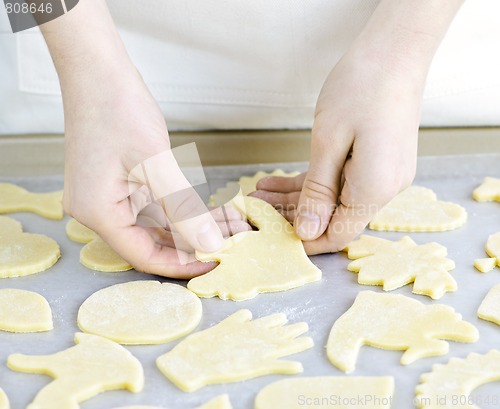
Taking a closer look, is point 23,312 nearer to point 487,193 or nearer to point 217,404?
point 217,404

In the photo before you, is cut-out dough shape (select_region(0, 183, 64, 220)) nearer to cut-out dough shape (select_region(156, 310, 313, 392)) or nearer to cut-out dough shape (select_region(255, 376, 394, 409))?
cut-out dough shape (select_region(156, 310, 313, 392))

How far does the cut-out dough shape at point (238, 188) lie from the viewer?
56.7 inches

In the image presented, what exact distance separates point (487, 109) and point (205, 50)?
1.97 feet

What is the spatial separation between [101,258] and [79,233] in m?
0.11

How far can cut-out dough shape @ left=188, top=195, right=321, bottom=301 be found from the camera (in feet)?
3.64

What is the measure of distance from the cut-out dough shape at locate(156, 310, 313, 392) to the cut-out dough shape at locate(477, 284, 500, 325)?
0.26 meters

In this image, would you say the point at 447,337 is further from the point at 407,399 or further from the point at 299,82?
the point at 299,82

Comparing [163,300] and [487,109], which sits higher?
[487,109]

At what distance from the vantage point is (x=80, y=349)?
3.18 ft

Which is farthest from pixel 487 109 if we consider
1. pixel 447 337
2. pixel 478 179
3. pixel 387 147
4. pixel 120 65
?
pixel 120 65

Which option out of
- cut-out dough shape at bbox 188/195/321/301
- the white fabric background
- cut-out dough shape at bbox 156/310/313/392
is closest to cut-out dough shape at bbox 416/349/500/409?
cut-out dough shape at bbox 156/310/313/392

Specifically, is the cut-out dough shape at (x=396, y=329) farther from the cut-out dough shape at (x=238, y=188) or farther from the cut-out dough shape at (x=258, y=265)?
the cut-out dough shape at (x=238, y=188)

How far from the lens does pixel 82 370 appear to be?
92cm

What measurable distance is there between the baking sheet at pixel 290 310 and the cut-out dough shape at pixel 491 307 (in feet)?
0.03
